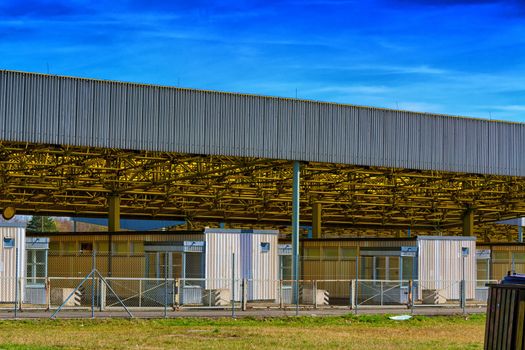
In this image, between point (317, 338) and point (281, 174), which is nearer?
point (317, 338)

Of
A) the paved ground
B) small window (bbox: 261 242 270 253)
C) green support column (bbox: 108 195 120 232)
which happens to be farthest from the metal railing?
green support column (bbox: 108 195 120 232)

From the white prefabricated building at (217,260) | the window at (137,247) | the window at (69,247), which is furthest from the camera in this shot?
the window at (69,247)

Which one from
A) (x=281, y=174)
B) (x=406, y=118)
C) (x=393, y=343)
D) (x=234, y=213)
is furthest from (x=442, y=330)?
(x=234, y=213)

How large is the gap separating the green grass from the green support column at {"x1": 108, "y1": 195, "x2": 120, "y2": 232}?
25.7 metres

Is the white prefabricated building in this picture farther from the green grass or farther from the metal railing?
the green grass

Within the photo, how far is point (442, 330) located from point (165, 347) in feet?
37.2

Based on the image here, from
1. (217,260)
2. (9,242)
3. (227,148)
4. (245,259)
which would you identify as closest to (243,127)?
(227,148)

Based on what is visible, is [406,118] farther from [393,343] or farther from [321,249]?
[393,343]

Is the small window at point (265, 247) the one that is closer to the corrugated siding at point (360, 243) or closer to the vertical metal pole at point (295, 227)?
the vertical metal pole at point (295, 227)

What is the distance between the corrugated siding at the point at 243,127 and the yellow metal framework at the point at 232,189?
6.92 ft

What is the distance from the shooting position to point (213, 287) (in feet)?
145

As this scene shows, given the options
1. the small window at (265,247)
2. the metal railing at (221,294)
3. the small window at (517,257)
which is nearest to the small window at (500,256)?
the small window at (517,257)

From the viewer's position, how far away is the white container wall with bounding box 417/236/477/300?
161 ft

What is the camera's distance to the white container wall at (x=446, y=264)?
49.1 m
